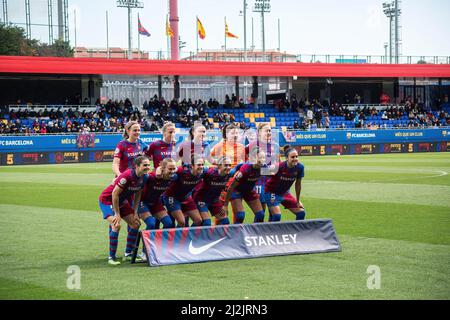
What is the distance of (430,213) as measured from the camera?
1630cm

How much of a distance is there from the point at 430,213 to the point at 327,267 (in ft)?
22.2

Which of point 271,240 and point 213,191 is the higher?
point 213,191

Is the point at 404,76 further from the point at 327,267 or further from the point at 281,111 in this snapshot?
the point at 327,267

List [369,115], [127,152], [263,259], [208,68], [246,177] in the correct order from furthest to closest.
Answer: [369,115] < [208,68] < [127,152] < [246,177] < [263,259]

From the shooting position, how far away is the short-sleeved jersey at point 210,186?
38.6 ft

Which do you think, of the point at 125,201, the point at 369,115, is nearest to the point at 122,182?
the point at 125,201

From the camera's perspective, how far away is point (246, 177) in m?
12.1

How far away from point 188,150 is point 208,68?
4073cm

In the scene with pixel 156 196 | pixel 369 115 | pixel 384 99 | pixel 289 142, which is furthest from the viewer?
pixel 384 99

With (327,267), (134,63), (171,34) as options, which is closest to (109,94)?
(171,34)

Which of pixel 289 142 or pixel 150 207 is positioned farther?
pixel 289 142

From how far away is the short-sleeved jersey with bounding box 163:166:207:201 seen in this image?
37.9 ft

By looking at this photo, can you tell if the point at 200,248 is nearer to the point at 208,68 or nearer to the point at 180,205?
the point at 180,205

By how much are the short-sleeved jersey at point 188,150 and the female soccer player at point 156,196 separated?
40.4 inches
